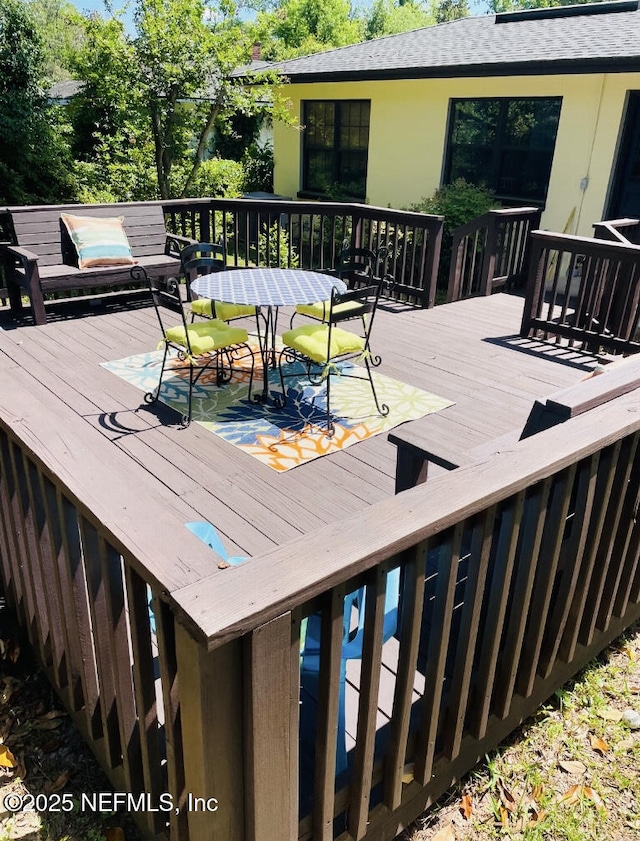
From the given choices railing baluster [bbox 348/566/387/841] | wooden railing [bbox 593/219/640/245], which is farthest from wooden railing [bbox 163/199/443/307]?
railing baluster [bbox 348/566/387/841]

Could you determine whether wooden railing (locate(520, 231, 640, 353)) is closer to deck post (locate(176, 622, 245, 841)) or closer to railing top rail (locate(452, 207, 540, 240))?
railing top rail (locate(452, 207, 540, 240))

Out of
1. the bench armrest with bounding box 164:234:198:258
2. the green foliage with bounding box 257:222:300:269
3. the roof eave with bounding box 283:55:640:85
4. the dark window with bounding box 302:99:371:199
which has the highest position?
the roof eave with bounding box 283:55:640:85

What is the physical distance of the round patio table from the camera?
3984mm

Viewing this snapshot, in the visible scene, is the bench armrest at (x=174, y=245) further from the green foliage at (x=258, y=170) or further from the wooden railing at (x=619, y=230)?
the green foliage at (x=258, y=170)

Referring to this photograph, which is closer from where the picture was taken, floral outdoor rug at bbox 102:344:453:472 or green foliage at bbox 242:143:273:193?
floral outdoor rug at bbox 102:344:453:472

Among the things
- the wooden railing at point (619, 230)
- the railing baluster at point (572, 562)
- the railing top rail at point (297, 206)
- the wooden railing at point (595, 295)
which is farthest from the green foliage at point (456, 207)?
the railing baluster at point (572, 562)

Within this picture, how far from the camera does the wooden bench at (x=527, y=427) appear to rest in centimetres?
182

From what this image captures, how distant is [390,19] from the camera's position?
49281 mm

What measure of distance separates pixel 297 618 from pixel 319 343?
126 inches

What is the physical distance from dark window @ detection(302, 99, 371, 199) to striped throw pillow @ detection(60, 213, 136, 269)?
687cm

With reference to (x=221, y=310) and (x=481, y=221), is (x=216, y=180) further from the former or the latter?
(x=221, y=310)

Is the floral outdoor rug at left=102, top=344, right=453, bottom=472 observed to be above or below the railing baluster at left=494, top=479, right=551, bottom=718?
below

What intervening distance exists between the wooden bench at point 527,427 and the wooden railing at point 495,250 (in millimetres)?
4866

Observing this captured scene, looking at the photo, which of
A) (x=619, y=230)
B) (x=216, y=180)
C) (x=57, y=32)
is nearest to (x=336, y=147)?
(x=216, y=180)
